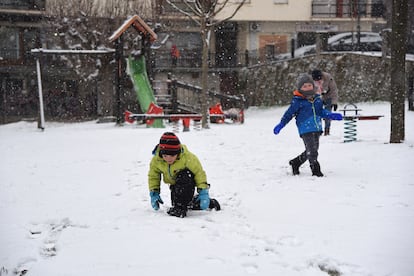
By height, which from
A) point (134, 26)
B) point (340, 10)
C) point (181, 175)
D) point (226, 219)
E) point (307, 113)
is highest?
point (340, 10)

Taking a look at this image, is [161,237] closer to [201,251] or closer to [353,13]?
[201,251]

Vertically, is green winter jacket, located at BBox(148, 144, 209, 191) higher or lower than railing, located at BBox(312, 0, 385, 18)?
lower

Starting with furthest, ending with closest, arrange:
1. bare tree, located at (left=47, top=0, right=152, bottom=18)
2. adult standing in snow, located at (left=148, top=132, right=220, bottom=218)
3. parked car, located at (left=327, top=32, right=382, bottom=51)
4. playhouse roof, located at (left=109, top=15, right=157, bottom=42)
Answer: parked car, located at (left=327, top=32, right=382, bottom=51) < bare tree, located at (left=47, top=0, right=152, bottom=18) < playhouse roof, located at (left=109, top=15, right=157, bottom=42) < adult standing in snow, located at (left=148, top=132, right=220, bottom=218)

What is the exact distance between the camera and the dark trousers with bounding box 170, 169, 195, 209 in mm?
5176

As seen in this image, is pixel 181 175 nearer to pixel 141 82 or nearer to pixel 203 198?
pixel 203 198

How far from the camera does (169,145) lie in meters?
5.03

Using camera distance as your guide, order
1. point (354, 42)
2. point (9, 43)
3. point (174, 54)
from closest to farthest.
Result: point (354, 42)
point (174, 54)
point (9, 43)

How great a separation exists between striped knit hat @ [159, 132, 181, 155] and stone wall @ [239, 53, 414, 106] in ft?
55.3

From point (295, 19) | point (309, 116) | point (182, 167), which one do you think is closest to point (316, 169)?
point (309, 116)

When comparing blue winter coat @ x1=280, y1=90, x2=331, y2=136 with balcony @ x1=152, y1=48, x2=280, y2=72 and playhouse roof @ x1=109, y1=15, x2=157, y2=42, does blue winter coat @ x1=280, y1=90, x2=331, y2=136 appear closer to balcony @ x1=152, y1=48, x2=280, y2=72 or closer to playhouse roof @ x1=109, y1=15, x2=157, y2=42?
playhouse roof @ x1=109, y1=15, x2=157, y2=42

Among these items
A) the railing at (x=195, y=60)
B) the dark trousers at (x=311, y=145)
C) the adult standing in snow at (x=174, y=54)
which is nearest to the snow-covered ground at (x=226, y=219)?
the dark trousers at (x=311, y=145)

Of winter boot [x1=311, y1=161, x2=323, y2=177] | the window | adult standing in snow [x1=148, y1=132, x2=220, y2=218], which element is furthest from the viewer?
the window

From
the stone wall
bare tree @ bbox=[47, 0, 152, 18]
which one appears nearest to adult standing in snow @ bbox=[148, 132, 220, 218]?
the stone wall

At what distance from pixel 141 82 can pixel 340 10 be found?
22175 millimetres
